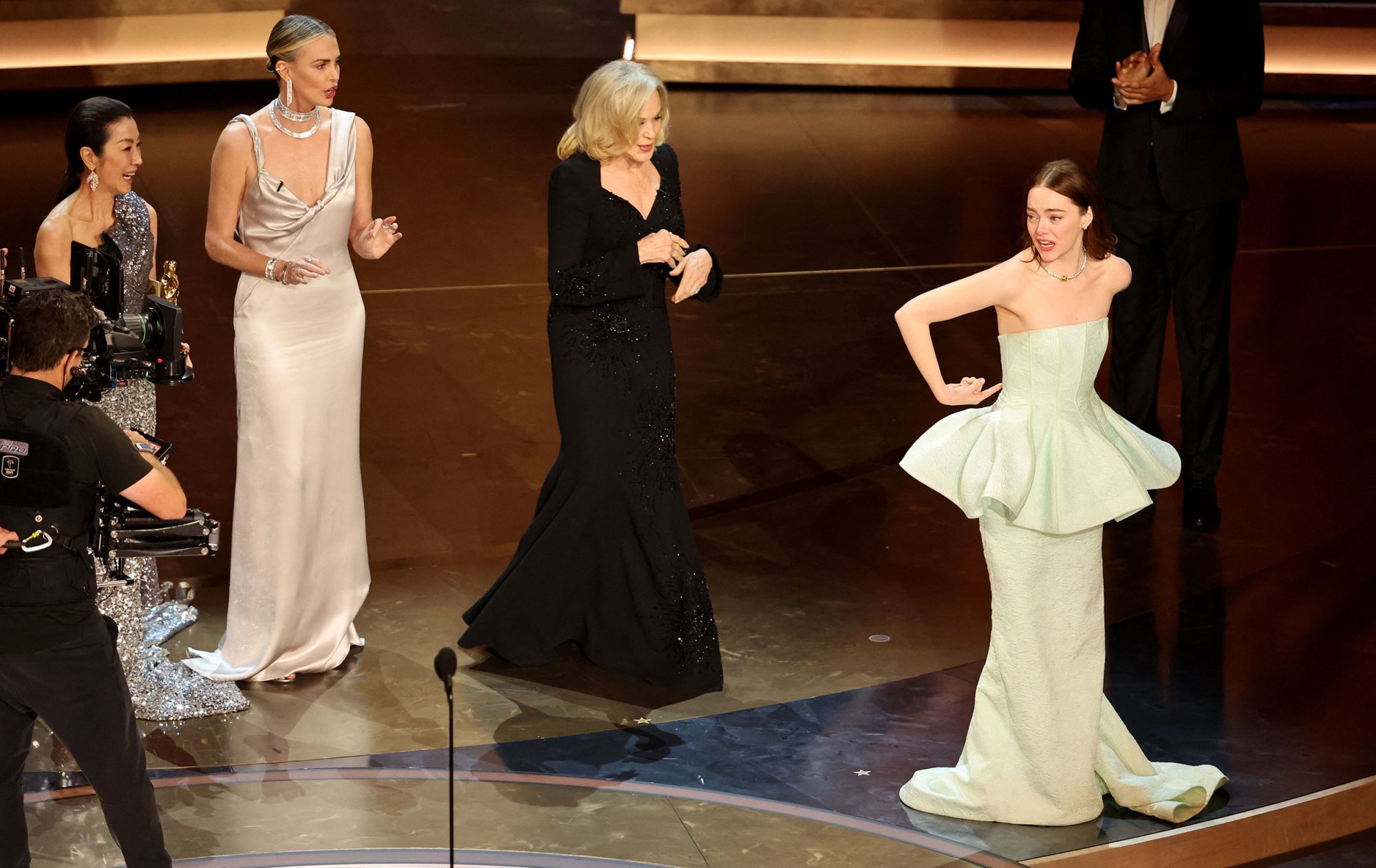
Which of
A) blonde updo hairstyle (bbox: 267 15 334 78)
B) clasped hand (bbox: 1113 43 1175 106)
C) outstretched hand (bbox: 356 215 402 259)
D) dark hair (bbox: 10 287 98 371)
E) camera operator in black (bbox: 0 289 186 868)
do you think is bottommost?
camera operator in black (bbox: 0 289 186 868)

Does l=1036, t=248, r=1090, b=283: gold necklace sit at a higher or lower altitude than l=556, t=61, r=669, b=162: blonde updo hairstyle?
lower

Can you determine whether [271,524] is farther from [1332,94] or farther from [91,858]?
[1332,94]

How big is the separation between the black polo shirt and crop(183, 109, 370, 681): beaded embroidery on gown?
4.68 feet

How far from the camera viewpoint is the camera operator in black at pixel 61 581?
3533 millimetres

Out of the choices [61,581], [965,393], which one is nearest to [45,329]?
[61,581]

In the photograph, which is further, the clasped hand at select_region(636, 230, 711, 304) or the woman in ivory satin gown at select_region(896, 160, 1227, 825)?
the clasped hand at select_region(636, 230, 711, 304)

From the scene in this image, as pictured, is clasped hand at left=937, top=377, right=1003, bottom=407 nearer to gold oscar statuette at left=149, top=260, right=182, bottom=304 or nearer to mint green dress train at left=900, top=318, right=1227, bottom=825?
mint green dress train at left=900, top=318, right=1227, bottom=825

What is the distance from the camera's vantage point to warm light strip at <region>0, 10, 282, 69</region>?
11.4 m

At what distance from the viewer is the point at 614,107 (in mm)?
4836

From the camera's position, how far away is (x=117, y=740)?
362cm

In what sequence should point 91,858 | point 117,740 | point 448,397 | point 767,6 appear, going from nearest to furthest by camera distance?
point 117,740 < point 91,858 < point 448,397 < point 767,6

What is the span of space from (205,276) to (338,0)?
5403 mm

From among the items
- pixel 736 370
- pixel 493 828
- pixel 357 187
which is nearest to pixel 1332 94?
pixel 736 370

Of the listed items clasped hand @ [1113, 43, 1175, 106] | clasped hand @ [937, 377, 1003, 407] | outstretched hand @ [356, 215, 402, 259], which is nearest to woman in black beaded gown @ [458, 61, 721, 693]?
outstretched hand @ [356, 215, 402, 259]
